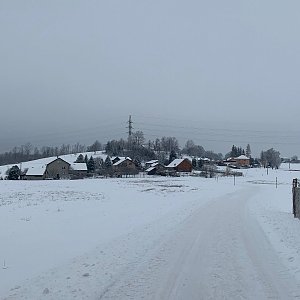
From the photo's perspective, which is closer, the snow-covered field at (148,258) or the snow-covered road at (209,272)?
the snow-covered road at (209,272)

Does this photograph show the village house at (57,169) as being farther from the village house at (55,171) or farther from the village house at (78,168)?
the village house at (78,168)

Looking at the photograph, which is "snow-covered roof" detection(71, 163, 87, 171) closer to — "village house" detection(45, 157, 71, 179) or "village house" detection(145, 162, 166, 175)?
"village house" detection(45, 157, 71, 179)

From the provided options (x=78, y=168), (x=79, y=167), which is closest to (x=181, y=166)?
(x=79, y=167)

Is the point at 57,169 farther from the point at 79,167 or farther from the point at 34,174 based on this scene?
the point at 79,167

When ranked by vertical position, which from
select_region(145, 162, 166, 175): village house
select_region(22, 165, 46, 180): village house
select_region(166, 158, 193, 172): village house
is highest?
select_region(166, 158, 193, 172): village house

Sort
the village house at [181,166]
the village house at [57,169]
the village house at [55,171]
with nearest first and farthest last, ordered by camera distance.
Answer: the village house at [55,171] < the village house at [57,169] < the village house at [181,166]

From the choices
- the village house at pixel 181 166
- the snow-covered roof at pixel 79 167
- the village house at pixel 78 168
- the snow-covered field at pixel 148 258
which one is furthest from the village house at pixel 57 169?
the snow-covered field at pixel 148 258

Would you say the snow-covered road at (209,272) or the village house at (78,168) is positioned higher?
the village house at (78,168)

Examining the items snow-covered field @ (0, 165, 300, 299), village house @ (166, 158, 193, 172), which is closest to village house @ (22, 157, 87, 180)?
village house @ (166, 158, 193, 172)

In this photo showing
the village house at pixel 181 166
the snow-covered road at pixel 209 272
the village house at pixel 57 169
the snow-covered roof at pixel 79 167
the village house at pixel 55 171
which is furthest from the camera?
the village house at pixel 181 166

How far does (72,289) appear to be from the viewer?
7.44 metres

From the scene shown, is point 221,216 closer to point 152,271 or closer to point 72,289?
point 152,271

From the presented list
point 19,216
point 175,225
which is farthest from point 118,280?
point 19,216

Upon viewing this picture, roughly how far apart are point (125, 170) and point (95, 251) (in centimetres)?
9506
